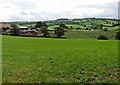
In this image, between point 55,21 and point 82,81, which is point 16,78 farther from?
point 55,21

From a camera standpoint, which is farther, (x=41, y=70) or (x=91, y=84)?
(x=41, y=70)

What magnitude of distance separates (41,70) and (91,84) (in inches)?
164

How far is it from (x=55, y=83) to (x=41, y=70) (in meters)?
3.19

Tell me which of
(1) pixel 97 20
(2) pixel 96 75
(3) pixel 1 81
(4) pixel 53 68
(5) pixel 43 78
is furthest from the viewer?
(1) pixel 97 20

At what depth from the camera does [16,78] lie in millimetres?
15891

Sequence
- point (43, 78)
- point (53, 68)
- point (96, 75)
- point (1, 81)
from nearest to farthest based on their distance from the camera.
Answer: point (1, 81)
point (43, 78)
point (96, 75)
point (53, 68)

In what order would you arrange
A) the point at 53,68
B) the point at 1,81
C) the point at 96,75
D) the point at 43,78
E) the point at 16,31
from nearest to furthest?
the point at 1,81
the point at 43,78
the point at 96,75
the point at 53,68
the point at 16,31

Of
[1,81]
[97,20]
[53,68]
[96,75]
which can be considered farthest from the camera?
[97,20]

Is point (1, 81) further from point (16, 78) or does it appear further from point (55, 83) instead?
point (55, 83)

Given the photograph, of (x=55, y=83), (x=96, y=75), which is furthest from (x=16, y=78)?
(x=96, y=75)

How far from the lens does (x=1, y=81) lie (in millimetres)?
15031

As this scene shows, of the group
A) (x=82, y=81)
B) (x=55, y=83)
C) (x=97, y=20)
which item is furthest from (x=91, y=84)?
(x=97, y=20)

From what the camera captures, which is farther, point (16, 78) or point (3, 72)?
point (3, 72)

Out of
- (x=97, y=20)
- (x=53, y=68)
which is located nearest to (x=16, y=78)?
(x=53, y=68)
